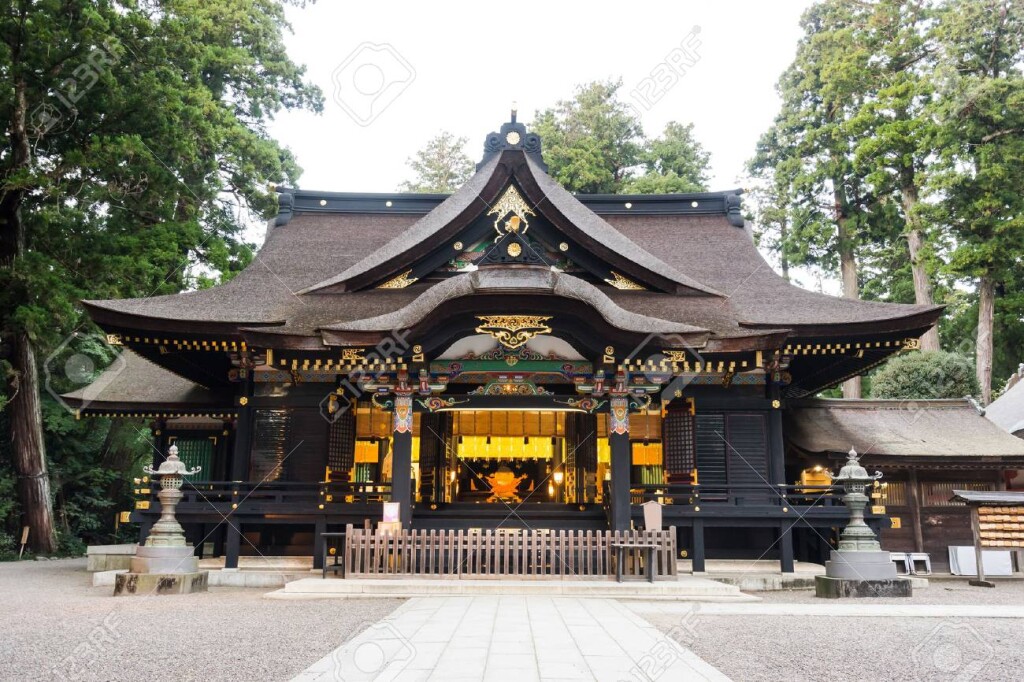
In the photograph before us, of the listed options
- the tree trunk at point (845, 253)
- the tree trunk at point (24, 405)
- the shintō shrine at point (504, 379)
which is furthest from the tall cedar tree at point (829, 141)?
the tree trunk at point (24, 405)

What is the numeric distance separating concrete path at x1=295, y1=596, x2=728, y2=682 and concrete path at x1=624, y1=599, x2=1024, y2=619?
101 cm

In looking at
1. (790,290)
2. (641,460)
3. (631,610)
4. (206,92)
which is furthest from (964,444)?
(206,92)

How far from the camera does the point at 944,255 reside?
2745 cm

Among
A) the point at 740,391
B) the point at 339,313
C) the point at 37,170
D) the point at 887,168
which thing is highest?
the point at 887,168

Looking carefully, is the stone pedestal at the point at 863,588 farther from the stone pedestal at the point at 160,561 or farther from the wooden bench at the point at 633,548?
the stone pedestal at the point at 160,561

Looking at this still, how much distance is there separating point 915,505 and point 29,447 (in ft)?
67.4

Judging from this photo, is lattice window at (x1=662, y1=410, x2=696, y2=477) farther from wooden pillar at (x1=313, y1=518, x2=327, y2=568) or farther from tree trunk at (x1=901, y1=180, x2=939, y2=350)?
tree trunk at (x1=901, y1=180, x2=939, y2=350)

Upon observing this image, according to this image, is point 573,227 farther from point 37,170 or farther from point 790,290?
point 37,170

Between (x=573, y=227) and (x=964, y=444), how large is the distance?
9350 mm

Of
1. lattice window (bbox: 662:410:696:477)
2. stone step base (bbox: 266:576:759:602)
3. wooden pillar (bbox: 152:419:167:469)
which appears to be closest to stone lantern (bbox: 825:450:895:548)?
stone step base (bbox: 266:576:759:602)

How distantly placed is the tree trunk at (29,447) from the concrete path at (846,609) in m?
16.0

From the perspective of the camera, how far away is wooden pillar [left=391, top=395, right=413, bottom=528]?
11.8 metres

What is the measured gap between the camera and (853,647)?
6.58 metres

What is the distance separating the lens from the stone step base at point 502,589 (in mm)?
9961
